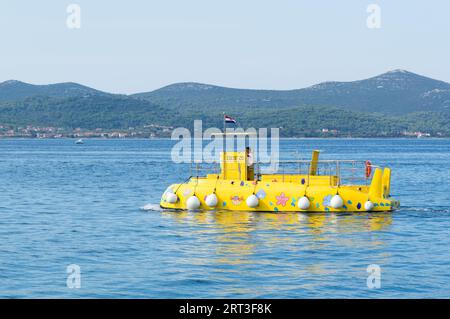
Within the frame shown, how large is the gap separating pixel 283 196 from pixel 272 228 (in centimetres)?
470

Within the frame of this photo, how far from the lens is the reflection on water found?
35034 millimetres

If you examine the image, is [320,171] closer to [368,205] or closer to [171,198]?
[171,198]

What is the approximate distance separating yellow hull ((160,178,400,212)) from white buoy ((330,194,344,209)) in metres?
0.20

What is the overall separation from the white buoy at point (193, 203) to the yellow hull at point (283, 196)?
0.19 metres

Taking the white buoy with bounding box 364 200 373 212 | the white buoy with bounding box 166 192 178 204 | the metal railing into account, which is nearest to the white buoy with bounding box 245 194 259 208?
the metal railing

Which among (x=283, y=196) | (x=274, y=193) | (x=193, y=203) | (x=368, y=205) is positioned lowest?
(x=368, y=205)

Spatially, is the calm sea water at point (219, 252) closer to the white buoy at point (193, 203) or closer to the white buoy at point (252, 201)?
the white buoy at point (193, 203)

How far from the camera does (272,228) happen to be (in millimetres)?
39969

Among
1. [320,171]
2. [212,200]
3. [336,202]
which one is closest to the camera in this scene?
[336,202]

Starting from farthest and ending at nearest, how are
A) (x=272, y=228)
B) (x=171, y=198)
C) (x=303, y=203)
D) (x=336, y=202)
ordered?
1. (x=171, y=198)
2. (x=303, y=203)
3. (x=336, y=202)
4. (x=272, y=228)

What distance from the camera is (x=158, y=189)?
7031cm

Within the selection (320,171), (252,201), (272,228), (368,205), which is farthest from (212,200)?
(320,171)

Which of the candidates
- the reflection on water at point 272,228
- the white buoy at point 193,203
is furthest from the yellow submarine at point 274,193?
the reflection on water at point 272,228

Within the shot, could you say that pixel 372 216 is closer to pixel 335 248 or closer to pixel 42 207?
pixel 335 248
